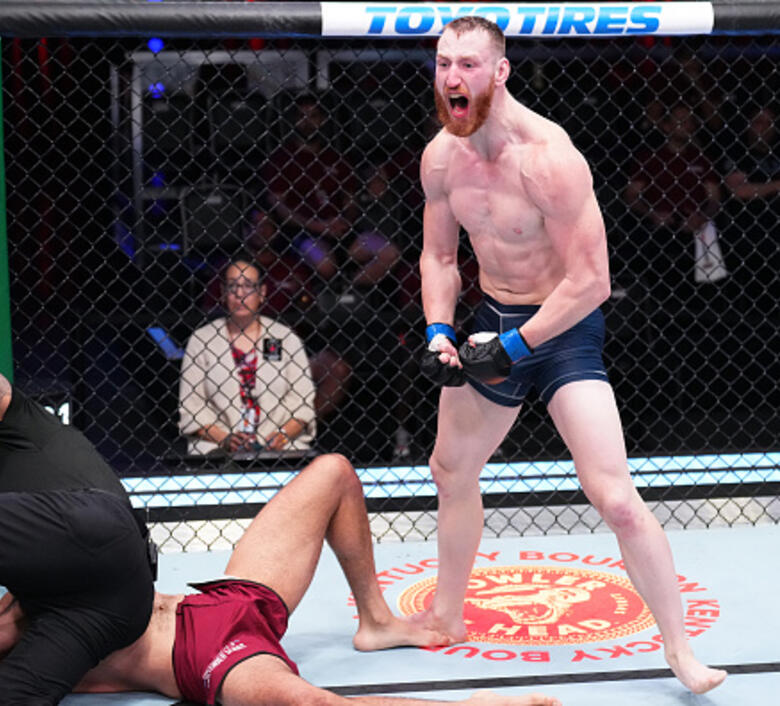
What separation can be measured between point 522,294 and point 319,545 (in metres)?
0.66

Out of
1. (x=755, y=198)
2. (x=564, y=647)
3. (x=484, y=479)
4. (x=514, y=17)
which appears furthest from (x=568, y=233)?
(x=755, y=198)

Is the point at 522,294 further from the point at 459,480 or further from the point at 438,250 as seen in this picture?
the point at 459,480

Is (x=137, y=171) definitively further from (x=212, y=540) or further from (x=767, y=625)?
(x=767, y=625)

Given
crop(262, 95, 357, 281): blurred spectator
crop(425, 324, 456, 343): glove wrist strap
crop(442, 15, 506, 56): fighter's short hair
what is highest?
crop(262, 95, 357, 281): blurred spectator

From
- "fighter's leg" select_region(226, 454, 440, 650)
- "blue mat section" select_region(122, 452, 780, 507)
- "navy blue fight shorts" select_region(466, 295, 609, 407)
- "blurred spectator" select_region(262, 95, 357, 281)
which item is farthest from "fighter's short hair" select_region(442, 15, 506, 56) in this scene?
"blurred spectator" select_region(262, 95, 357, 281)

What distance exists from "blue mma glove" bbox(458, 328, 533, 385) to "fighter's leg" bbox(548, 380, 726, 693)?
0.14 meters

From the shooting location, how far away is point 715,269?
14.7 ft

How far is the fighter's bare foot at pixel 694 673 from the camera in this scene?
2232 mm

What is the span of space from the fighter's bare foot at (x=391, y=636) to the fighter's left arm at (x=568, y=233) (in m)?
0.69

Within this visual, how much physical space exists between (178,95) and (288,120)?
41cm

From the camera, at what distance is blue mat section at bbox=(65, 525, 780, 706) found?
233 centimetres

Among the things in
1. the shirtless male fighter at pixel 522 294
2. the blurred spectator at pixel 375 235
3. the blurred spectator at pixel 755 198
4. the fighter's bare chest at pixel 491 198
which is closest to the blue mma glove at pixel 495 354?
the shirtless male fighter at pixel 522 294

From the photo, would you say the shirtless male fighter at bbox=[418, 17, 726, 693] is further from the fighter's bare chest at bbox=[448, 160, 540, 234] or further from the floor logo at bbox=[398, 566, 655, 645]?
the floor logo at bbox=[398, 566, 655, 645]

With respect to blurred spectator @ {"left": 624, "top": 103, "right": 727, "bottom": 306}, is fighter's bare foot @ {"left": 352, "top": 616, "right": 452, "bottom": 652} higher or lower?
lower
